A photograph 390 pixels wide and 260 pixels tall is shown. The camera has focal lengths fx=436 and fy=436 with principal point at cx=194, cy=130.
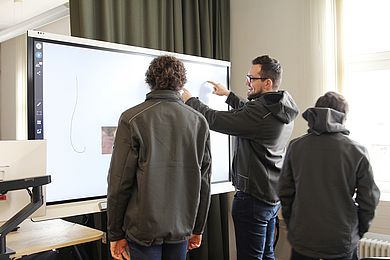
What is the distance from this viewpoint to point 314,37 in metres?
3.13

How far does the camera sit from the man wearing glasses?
2.27 meters

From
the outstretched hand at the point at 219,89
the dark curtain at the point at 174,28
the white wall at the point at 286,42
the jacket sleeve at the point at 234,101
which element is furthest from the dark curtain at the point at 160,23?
the jacket sleeve at the point at 234,101

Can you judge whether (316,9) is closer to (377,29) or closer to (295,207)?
(377,29)

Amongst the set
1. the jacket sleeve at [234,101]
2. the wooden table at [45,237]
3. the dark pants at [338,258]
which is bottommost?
the dark pants at [338,258]

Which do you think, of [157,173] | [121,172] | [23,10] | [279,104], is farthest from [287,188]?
[23,10]

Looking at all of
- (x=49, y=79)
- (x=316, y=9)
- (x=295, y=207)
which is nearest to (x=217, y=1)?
(x=316, y=9)

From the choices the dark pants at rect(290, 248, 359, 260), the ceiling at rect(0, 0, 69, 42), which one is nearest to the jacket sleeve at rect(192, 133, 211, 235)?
the dark pants at rect(290, 248, 359, 260)

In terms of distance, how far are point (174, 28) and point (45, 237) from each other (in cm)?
184

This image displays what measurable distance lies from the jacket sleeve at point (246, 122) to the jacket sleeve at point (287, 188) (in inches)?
8.4

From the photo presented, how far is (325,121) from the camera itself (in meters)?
1.98

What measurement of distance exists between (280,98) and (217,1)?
1658 mm

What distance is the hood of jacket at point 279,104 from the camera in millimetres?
2256

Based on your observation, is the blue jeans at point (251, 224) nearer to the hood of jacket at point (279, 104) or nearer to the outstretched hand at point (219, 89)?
the hood of jacket at point (279, 104)

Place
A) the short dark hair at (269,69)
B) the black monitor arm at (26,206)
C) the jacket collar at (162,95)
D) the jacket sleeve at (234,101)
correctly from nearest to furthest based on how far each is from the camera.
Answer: the black monitor arm at (26,206) → the jacket collar at (162,95) → the short dark hair at (269,69) → the jacket sleeve at (234,101)
